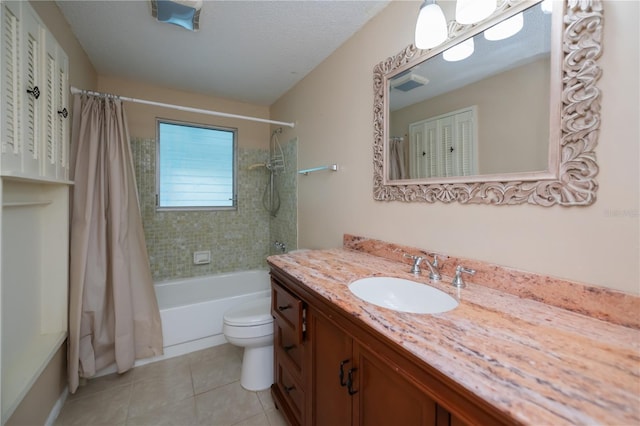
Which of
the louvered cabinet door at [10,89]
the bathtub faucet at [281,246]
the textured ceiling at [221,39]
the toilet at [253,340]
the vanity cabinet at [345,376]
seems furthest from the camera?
the bathtub faucet at [281,246]

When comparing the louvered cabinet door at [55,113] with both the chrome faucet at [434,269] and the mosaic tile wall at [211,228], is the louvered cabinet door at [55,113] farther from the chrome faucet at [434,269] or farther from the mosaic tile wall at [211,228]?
the chrome faucet at [434,269]

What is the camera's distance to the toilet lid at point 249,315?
162 centimetres

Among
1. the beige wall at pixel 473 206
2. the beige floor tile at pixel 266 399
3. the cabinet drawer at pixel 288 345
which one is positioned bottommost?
the beige floor tile at pixel 266 399

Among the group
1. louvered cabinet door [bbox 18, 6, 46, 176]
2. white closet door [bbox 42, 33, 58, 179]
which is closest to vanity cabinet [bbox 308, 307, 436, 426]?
louvered cabinet door [bbox 18, 6, 46, 176]

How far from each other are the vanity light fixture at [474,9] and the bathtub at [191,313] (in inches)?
87.7

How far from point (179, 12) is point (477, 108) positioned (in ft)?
5.44

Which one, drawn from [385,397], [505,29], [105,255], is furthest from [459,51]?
[105,255]

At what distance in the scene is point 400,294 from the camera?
1.11m

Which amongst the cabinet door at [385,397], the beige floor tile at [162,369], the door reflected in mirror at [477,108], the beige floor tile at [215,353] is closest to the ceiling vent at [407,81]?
Result: the door reflected in mirror at [477,108]

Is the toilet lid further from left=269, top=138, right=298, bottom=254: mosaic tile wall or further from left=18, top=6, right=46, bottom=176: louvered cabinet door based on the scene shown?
left=18, top=6, right=46, bottom=176: louvered cabinet door

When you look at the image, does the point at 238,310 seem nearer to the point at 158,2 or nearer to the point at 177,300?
the point at 177,300

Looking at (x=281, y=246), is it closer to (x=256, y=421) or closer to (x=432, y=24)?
(x=256, y=421)

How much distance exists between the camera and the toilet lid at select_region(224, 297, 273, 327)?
1.62 m

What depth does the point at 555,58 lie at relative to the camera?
0.81 m
